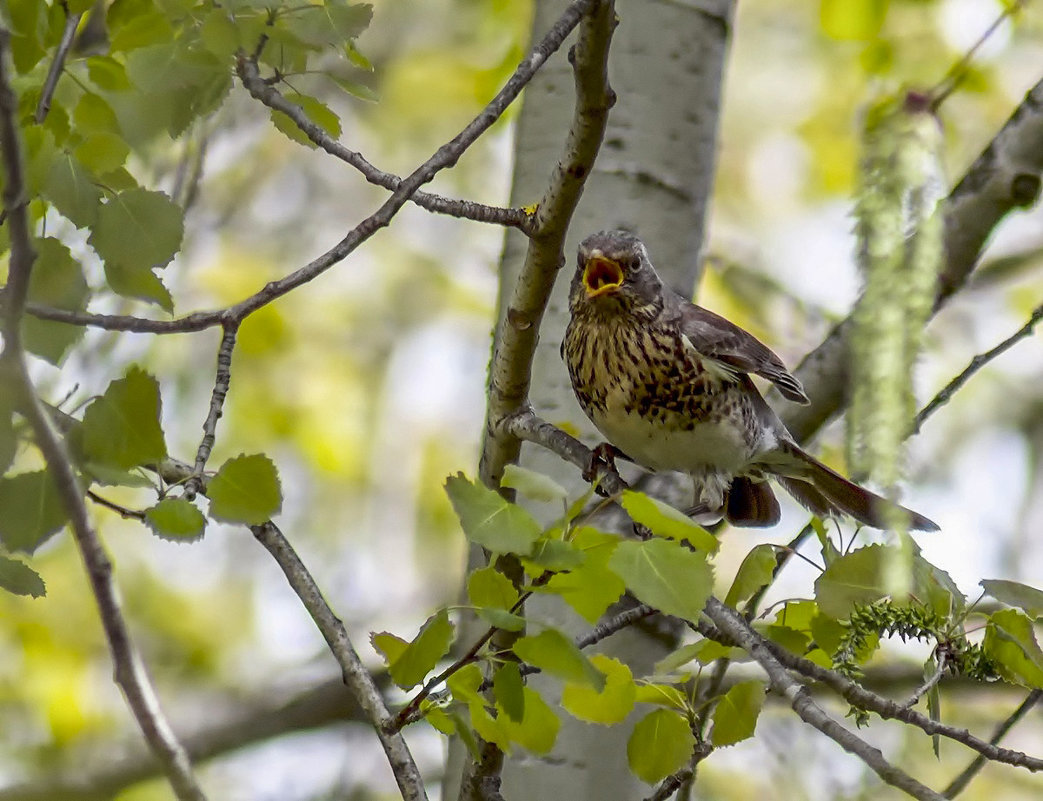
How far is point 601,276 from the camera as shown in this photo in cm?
327

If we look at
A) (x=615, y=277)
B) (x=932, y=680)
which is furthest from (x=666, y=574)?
(x=615, y=277)

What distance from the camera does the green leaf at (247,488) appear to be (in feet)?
5.76

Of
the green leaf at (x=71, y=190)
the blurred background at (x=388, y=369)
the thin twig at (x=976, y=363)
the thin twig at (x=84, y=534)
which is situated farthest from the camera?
the blurred background at (x=388, y=369)

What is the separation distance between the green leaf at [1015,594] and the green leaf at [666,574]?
0.52 meters

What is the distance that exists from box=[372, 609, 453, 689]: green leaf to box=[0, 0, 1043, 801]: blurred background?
2.70 meters

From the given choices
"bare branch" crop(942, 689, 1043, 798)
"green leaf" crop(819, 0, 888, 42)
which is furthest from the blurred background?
"bare branch" crop(942, 689, 1043, 798)

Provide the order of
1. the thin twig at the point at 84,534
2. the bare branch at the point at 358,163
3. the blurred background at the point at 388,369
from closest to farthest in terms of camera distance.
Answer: the thin twig at the point at 84,534
the bare branch at the point at 358,163
the blurred background at the point at 388,369

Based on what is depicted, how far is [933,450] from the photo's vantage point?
22.3 ft

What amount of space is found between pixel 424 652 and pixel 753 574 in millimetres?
526

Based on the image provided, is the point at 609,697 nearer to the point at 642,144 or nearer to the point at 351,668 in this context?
the point at 351,668

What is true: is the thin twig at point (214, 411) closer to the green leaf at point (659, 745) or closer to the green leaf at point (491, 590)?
the green leaf at point (491, 590)

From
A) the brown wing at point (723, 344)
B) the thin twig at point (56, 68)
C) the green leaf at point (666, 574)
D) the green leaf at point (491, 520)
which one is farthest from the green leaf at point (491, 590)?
the brown wing at point (723, 344)

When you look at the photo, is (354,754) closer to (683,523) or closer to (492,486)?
(492,486)

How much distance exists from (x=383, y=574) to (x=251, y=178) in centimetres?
195
